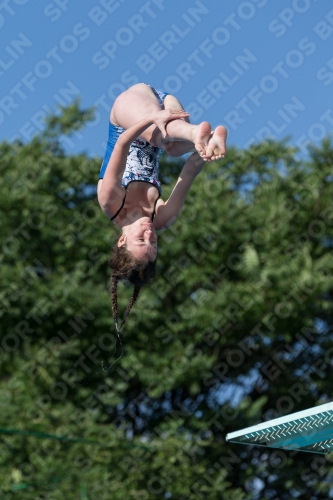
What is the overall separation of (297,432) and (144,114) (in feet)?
8.31

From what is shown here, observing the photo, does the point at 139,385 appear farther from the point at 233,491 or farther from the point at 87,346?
the point at 233,491

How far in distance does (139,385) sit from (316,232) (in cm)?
325

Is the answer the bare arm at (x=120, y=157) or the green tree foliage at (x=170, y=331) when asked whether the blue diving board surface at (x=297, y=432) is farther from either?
the green tree foliage at (x=170, y=331)

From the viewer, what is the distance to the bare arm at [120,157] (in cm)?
452

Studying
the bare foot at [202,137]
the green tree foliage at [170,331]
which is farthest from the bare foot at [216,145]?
the green tree foliage at [170,331]

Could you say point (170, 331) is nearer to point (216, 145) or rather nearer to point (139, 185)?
point (139, 185)

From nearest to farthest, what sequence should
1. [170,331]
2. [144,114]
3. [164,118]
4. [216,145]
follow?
[216,145] → [164,118] → [144,114] → [170,331]

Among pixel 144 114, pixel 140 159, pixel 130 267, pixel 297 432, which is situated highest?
pixel 144 114

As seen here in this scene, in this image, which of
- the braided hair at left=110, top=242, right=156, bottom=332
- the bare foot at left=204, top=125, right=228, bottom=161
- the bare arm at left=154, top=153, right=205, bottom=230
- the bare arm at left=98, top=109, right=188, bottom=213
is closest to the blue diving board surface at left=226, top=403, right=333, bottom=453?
the braided hair at left=110, top=242, right=156, bottom=332

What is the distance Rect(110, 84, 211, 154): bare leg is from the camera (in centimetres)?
Result: 444

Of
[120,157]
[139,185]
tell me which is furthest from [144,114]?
[139,185]

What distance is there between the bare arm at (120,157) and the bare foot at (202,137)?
0.25m

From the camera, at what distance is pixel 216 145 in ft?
13.8

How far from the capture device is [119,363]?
1132cm
